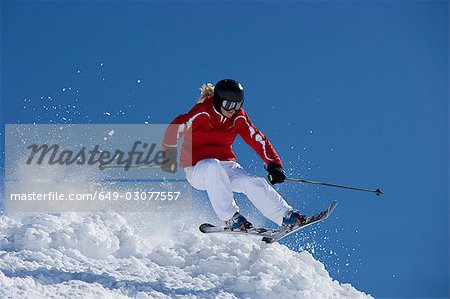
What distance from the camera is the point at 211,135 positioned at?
710cm

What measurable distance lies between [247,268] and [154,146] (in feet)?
6.28

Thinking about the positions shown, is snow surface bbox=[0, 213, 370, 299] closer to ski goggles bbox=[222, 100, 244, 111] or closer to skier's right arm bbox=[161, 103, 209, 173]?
skier's right arm bbox=[161, 103, 209, 173]

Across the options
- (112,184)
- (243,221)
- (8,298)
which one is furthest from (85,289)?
(112,184)

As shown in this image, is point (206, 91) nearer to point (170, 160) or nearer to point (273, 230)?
point (170, 160)

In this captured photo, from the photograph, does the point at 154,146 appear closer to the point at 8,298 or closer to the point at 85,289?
the point at 85,289

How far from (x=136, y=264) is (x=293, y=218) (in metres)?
1.86

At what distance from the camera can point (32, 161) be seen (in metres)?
9.90

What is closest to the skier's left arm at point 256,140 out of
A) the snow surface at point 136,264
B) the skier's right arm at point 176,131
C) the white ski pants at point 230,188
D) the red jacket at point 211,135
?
the red jacket at point 211,135

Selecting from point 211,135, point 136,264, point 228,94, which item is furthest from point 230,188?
point 136,264

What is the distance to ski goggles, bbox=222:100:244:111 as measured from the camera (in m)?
6.83

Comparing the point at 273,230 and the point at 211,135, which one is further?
the point at 211,135

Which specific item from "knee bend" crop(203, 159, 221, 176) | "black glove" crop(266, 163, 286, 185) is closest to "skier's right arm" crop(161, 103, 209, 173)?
A: "knee bend" crop(203, 159, 221, 176)

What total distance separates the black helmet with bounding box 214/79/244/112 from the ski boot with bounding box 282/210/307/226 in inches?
48.4

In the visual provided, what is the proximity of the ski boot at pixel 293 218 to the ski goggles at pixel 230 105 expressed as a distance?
1218mm
